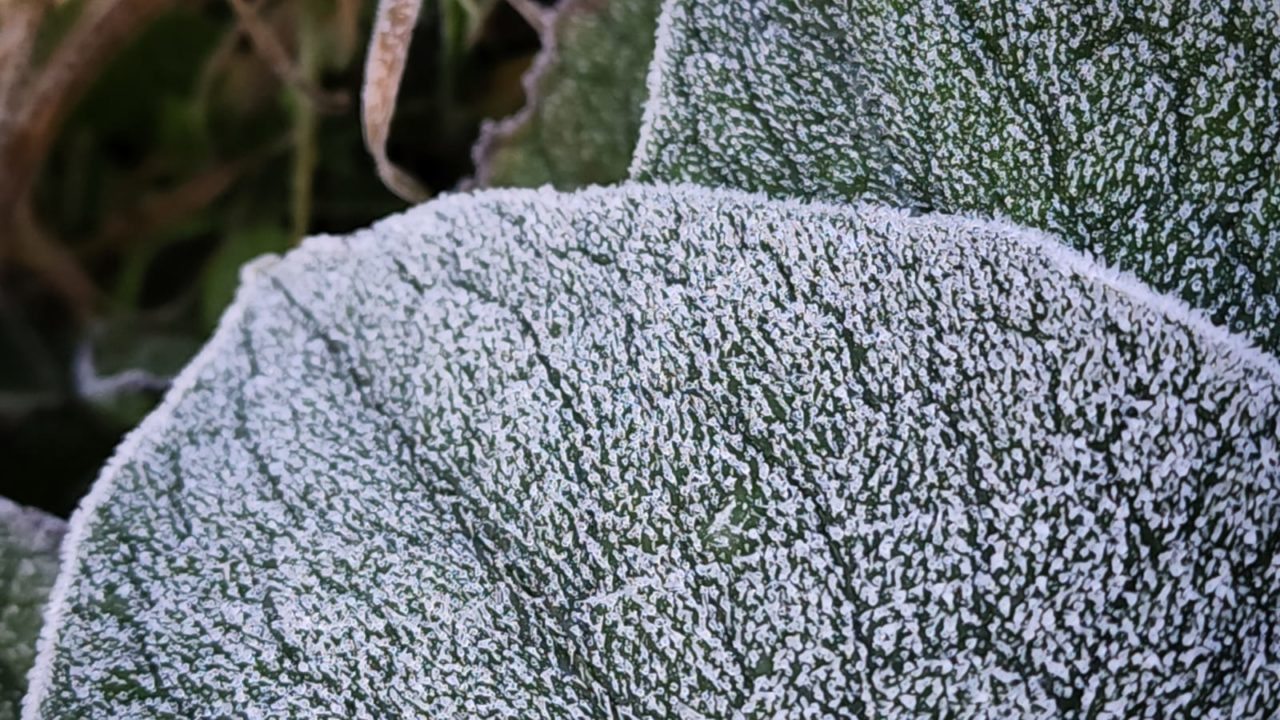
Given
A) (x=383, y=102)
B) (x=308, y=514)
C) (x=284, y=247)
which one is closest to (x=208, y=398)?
(x=308, y=514)

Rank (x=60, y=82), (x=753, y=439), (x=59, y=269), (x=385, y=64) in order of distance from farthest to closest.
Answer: (x=59, y=269)
(x=60, y=82)
(x=385, y=64)
(x=753, y=439)

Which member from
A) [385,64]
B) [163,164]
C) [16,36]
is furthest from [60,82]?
[385,64]

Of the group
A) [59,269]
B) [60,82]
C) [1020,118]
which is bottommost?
[59,269]

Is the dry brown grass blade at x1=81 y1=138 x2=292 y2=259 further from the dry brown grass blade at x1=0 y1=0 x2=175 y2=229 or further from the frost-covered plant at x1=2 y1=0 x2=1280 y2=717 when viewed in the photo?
the frost-covered plant at x1=2 y1=0 x2=1280 y2=717

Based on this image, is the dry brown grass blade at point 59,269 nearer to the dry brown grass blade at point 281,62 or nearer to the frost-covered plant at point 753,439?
the dry brown grass blade at point 281,62

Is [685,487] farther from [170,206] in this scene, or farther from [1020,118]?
[170,206]

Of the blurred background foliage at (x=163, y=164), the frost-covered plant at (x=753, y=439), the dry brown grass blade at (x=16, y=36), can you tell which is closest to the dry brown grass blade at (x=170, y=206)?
the blurred background foliage at (x=163, y=164)

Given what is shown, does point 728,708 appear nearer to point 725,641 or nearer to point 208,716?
point 725,641
